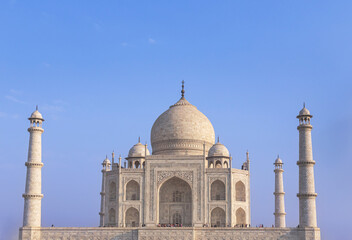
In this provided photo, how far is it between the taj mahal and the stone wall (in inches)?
2.0

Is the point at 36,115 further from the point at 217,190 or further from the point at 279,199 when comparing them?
the point at 279,199

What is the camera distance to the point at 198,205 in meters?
34.2

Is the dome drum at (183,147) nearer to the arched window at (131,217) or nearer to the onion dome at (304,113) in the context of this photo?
the arched window at (131,217)

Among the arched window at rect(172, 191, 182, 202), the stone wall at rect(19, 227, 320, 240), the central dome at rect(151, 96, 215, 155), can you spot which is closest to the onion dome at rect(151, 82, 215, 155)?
the central dome at rect(151, 96, 215, 155)

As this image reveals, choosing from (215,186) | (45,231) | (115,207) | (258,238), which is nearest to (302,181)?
(258,238)

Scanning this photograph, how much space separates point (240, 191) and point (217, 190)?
1.90 metres

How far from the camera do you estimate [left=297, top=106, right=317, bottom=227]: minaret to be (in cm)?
3077

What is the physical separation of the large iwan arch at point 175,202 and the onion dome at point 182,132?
312cm

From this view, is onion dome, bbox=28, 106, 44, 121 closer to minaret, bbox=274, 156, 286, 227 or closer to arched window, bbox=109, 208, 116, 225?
arched window, bbox=109, 208, 116, 225

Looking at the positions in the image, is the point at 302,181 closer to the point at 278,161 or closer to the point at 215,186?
the point at 215,186

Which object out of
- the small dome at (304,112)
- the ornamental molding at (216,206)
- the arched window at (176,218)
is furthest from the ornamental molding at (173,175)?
the small dome at (304,112)

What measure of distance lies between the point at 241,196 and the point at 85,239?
37.1 ft

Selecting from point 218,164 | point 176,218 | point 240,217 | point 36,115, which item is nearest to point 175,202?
point 176,218

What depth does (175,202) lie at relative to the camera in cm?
3575
